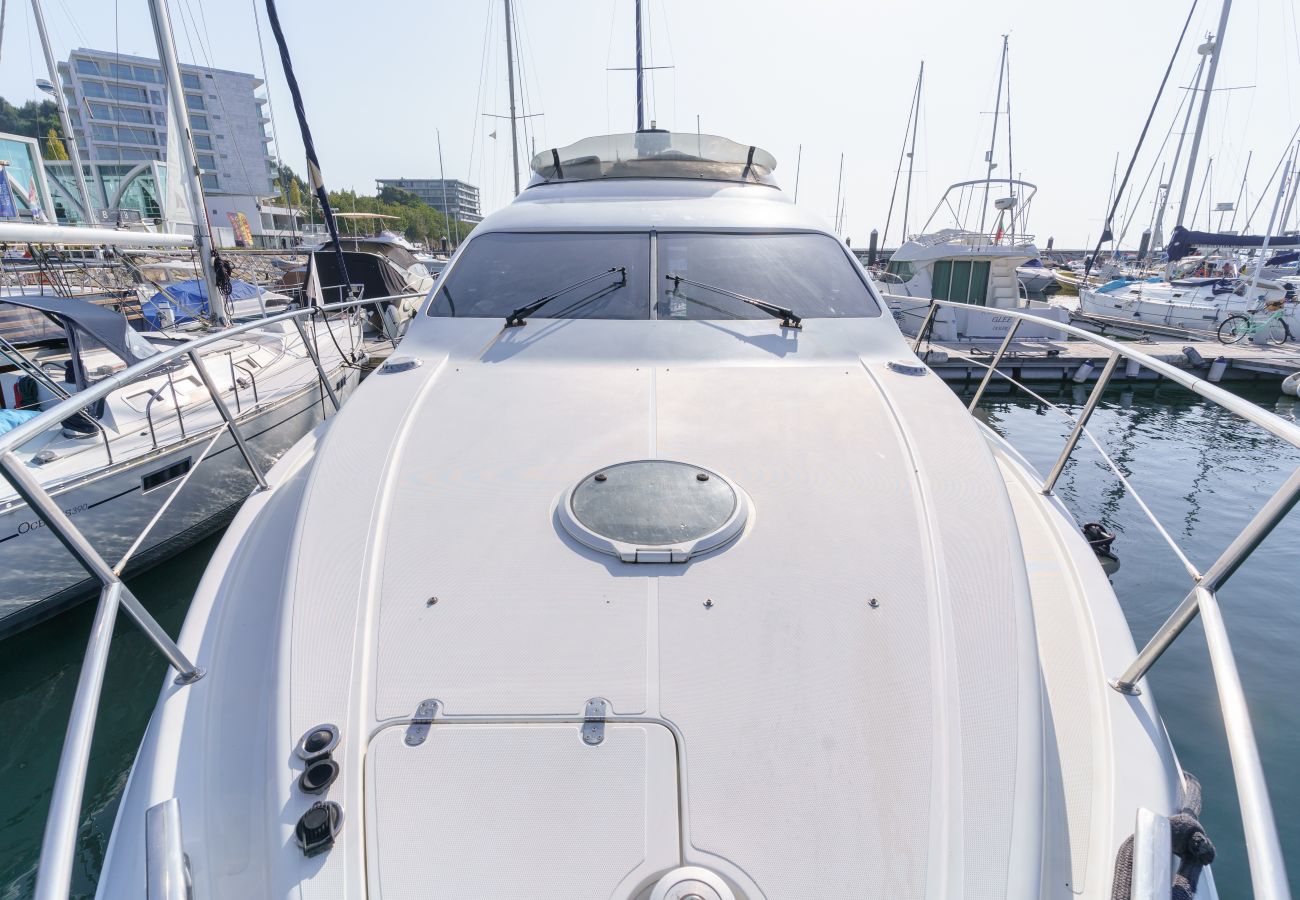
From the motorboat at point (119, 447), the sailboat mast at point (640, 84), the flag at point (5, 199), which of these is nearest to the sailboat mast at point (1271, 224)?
the sailboat mast at point (640, 84)

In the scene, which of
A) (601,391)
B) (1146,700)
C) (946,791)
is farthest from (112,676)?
(1146,700)

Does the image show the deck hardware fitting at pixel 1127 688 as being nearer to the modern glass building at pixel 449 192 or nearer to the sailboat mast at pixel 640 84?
the sailboat mast at pixel 640 84

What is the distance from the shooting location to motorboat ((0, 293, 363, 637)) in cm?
389

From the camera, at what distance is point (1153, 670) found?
4.01 m

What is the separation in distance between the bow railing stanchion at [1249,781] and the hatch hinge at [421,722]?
144 cm

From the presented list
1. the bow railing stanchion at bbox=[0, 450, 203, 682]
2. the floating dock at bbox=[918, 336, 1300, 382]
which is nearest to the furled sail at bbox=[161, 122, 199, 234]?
the bow railing stanchion at bbox=[0, 450, 203, 682]

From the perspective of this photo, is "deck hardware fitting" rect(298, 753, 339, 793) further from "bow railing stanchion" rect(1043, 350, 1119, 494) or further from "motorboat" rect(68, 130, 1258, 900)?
"bow railing stanchion" rect(1043, 350, 1119, 494)

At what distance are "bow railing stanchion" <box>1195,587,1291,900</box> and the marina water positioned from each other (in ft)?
7.74

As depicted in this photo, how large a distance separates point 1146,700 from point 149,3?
912 cm

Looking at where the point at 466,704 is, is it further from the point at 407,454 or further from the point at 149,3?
the point at 149,3

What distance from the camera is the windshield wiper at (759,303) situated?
109 inches

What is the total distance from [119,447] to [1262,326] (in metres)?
21.5

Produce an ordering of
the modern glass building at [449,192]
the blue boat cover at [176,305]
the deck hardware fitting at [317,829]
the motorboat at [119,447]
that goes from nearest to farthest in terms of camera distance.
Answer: the deck hardware fitting at [317,829]
the motorboat at [119,447]
the blue boat cover at [176,305]
the modern glass building at [449,192]

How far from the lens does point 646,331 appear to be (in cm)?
272
